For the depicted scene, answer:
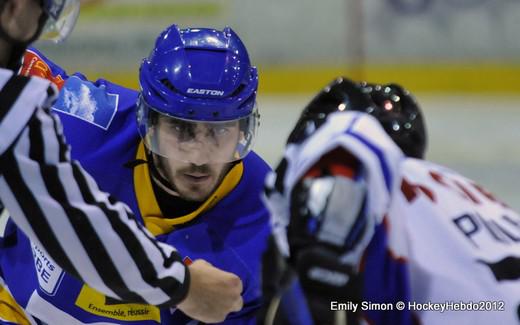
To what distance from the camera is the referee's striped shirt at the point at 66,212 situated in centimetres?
155

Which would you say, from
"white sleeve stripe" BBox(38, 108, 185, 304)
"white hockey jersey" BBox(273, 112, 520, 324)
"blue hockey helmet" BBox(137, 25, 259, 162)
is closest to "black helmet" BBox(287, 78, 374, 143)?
"white hockey jersey" BBox(273, 112, 520, 324)

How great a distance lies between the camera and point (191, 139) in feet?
7.13

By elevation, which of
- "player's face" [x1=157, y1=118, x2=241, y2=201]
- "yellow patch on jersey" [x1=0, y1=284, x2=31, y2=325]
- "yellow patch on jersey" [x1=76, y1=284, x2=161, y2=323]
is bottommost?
"yellow patch on jersey" [x1=0, y1=284, x2=31, y2=325]

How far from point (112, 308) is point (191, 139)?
0.37 meters

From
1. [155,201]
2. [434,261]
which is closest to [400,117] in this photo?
[434,261]

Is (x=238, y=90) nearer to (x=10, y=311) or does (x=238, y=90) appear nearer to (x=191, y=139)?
(x=191, y=139)

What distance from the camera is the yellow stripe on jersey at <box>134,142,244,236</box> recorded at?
220 centimetres

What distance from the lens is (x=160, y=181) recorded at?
2.23 meters

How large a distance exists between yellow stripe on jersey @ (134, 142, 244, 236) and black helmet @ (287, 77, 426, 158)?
0.49m

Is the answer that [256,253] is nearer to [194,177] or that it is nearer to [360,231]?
[194,177]

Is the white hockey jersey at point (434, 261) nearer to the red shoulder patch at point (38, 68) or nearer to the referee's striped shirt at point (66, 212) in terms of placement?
the referee's striped shirt at point (66, 212)

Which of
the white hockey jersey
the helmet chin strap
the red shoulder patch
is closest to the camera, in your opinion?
the white hockey jersey

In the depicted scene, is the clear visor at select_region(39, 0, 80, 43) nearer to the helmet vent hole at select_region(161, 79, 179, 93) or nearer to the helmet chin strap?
the helmet chin strap

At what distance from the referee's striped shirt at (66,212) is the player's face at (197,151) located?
1.34 ft
